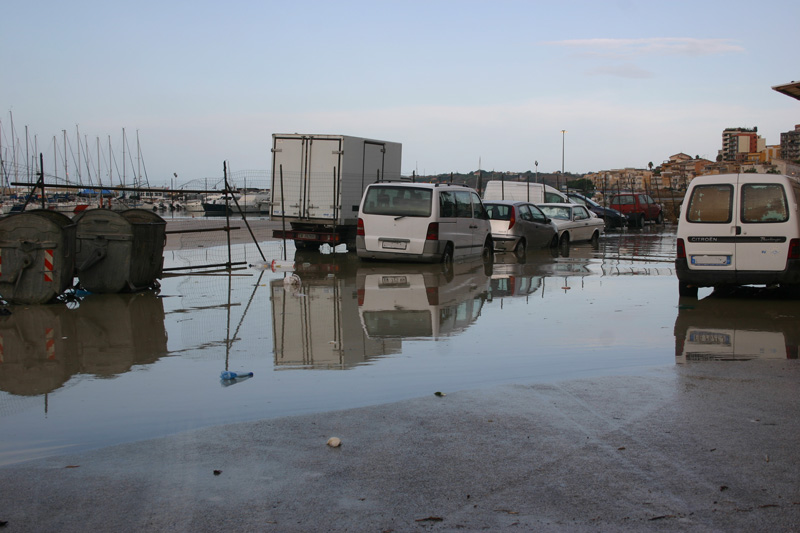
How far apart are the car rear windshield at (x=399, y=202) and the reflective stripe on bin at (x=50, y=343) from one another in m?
9.11

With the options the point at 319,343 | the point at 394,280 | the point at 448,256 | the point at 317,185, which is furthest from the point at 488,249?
the point at 319,343

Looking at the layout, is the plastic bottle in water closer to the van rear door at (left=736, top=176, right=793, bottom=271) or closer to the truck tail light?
the truck tail light

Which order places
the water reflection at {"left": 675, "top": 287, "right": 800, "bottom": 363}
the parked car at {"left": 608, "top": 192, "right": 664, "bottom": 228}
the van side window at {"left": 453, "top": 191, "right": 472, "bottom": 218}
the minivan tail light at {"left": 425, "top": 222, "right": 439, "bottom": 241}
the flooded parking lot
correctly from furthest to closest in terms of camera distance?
the parked car at {"left": 608, "top": 192, "right": 664, "bottom": 228} < the van side window at {"left": 453, "top": 191, "right": 472, "bottom": 218} < the minivan tail light at {"left": 425, "top": 222, "right": 439, "bottom": 241} < the water reflection at {"left": 675, "top": 287, "right": 800, "bottom": 363} < the flooded parking lot

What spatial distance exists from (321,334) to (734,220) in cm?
694

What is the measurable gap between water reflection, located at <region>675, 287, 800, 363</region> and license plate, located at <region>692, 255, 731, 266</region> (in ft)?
2.05

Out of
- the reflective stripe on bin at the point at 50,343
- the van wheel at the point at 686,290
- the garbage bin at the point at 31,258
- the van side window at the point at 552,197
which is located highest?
the van side window at the point at 552,197

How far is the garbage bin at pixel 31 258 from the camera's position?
11.9 m

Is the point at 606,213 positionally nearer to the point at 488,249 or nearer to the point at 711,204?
the point at 488,249

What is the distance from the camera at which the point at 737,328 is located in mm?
10305

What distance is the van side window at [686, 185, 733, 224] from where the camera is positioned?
41.3 ft

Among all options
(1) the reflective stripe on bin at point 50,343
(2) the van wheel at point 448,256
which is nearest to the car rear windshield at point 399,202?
(2) the van wheel at point 448,256

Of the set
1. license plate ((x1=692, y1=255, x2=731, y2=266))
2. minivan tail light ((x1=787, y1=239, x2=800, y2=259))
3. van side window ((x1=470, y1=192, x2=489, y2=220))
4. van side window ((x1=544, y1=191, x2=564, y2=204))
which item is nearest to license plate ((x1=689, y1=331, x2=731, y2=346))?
license plate ((x1=692, y1=255, x2=731, y2=266))

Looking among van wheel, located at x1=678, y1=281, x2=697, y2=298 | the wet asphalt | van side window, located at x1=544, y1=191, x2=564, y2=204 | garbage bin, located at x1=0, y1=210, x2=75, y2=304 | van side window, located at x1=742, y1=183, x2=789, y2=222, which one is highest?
van side window, located at x1=544, y1=191, x2=564, y2=204

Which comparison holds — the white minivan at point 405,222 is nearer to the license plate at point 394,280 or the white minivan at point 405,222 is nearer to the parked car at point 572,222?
the license plate at point 394,280
